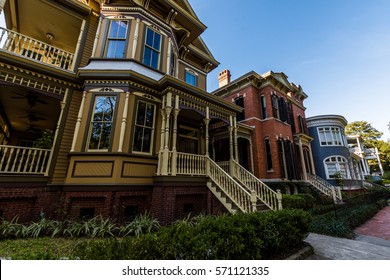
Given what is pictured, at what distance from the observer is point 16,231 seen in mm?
5160

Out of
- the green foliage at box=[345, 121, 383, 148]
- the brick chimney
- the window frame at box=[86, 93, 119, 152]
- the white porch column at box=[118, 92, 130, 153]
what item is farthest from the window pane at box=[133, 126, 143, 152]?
the green foliage at box=[345, 121, 383, 148]

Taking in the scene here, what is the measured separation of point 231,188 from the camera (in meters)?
7.37

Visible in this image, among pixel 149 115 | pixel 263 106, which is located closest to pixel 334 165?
pixel 263 106

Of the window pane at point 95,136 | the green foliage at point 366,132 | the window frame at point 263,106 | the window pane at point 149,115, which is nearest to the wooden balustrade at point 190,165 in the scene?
the window pane at point 149,115

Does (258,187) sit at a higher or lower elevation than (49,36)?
lower

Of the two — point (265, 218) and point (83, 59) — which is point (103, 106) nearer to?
point (83, 59)

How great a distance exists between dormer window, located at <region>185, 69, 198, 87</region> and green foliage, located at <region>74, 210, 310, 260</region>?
992 cm

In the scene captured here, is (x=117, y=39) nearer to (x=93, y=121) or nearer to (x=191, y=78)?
(x=93, y=121)

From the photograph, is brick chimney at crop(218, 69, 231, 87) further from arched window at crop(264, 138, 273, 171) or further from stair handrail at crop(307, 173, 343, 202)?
stair handrail at crop(307, 173, 343, 202)

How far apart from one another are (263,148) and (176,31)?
10872mm

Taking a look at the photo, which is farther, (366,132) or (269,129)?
Result: (366,132)

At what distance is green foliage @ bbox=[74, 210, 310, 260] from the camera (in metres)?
2.91

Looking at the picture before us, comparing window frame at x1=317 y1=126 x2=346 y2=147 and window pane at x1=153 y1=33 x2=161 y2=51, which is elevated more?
window pane at x1=153 y1=33 x2=161 y2=51

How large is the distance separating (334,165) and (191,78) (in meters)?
17.9
